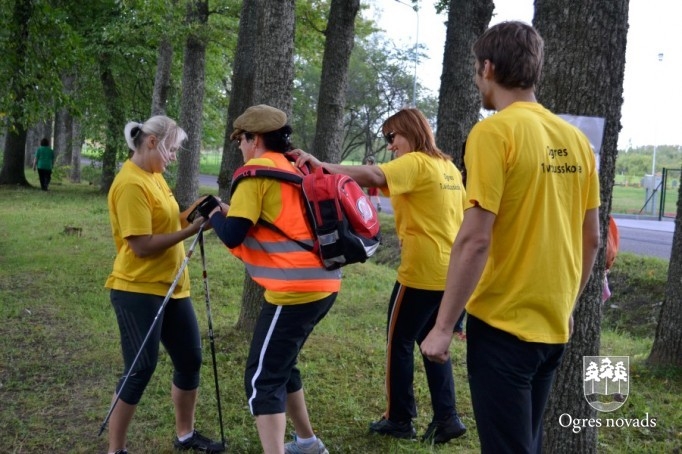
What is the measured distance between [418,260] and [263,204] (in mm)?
1219

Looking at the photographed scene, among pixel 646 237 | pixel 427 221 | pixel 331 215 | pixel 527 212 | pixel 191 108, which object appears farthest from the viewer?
pixel 646 237

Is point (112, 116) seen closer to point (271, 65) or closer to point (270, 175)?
point (271, 65)

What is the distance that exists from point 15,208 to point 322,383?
13877mm

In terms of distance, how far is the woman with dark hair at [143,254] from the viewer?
3.62 meters

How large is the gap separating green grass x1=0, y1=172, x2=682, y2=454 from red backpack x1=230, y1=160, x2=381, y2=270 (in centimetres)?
150

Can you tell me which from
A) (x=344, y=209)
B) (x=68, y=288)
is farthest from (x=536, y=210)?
(x=68, y=288)

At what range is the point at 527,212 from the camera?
7.87 ft

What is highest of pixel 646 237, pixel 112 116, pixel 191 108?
pixel 191 108

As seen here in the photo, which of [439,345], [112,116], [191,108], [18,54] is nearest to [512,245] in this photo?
[439,345]

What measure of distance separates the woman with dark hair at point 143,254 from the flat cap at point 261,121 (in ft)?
1.78

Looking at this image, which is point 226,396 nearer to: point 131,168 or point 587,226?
point 131,168

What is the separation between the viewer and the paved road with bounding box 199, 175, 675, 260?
14.4 m

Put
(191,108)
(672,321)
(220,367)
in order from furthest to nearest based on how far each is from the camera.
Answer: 1. (191,108)
2. (672,321)
3. (220,367)

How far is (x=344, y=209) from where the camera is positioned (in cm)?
327
